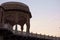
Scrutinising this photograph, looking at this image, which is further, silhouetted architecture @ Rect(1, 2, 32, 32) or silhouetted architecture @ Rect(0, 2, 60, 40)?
silhouetted architecture @ Rect(1, 2, 32, 32)

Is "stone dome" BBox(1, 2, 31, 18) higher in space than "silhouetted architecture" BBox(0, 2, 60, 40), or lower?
higher

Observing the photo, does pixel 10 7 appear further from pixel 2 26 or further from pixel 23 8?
pixel 2 26

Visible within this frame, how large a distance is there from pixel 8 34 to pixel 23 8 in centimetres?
1011

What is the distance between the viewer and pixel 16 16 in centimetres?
4534

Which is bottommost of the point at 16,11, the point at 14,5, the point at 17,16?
the point at 17,16

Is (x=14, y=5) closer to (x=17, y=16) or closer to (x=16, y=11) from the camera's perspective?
(x=16, y=11)

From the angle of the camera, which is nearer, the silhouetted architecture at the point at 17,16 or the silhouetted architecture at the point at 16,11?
the silhouetted architecture at the point at 17,16

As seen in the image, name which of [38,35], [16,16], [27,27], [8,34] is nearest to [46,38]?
[38,35]

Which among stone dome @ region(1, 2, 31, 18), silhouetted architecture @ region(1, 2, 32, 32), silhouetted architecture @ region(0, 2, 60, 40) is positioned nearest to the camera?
silhouetted architecture @ region(0, 2, 60, 40)

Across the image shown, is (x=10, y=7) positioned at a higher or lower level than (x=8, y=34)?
higher

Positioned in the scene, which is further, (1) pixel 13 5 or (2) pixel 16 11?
(1) pixel 13 5

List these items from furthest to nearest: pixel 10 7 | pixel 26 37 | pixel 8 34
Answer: pixel 10 7
pixel 26 37
pixel 8 34

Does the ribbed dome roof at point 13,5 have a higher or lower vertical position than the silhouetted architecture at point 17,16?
higher

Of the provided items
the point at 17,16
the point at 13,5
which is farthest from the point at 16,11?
the point at 13,5
